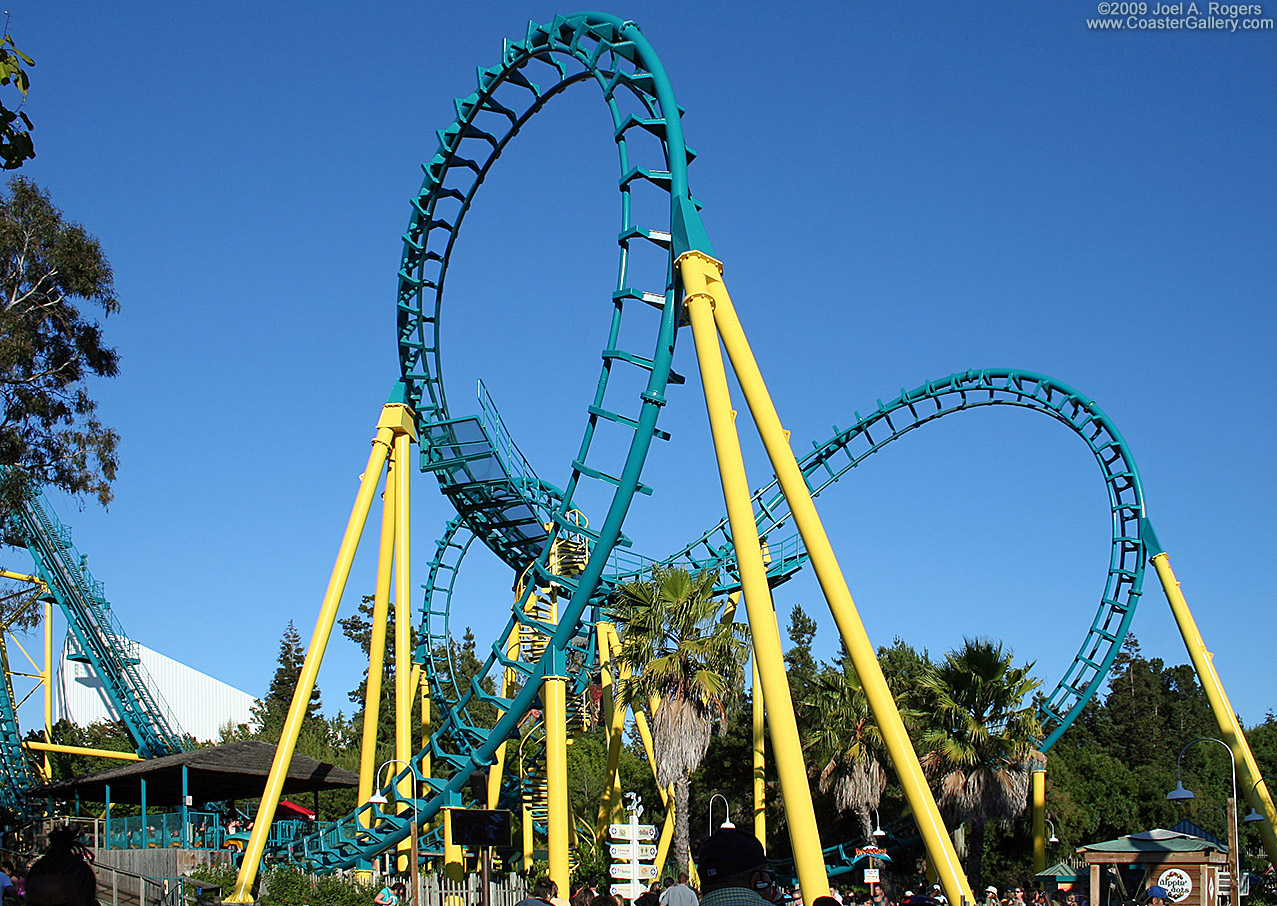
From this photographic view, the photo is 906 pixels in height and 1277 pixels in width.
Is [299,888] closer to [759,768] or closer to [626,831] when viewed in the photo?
[759,768]

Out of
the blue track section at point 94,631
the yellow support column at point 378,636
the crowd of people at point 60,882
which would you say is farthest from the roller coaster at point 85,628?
the crowd of people at point 60,882

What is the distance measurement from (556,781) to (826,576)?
5.56 meters

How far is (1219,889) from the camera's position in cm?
1755

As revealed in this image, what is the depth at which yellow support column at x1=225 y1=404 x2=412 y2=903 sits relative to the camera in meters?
15.9

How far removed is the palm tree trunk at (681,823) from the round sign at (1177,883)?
677 centimetres

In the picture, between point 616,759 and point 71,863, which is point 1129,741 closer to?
point 616,759

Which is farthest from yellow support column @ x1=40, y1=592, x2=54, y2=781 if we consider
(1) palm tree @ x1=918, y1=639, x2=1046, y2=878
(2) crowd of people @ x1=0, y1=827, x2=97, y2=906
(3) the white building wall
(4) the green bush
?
(2) crowd of people @ x1=0, y1=827, x2=97, y2=906

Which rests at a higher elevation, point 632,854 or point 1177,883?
point 632,854

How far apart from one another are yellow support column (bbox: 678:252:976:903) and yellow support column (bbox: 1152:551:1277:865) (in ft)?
32.7

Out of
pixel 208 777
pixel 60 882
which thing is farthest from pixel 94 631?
pixel 60 882

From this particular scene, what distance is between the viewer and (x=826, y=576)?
37.8 feet

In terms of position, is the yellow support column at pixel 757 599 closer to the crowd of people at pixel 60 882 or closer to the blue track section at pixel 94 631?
the crowd of people at pixel 60 882

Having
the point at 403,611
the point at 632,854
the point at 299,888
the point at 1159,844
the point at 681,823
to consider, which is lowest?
the point at 299,888

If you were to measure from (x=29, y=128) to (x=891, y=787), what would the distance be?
2736cm
